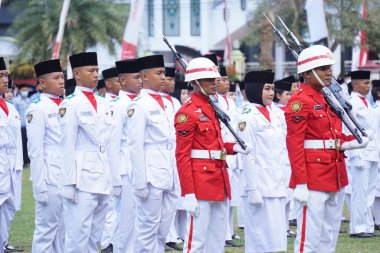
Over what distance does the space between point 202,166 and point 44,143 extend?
2159mm

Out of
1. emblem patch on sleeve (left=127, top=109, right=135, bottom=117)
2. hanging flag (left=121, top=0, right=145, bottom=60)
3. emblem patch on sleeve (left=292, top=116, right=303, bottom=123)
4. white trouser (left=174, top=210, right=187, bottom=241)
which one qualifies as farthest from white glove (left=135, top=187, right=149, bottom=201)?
hanging flag (left=121, top=0, right=145, bottom=60)

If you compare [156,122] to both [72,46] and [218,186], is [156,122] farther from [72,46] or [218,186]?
[72,46]

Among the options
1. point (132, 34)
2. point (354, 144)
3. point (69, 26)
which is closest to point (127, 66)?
point (354, 144)

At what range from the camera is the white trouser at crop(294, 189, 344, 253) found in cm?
1054

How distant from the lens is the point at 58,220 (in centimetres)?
1177

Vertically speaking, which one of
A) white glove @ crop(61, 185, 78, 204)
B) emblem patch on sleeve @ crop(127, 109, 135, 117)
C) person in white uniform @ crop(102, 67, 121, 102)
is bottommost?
white glove @ crop(61, 185, 78, 204)

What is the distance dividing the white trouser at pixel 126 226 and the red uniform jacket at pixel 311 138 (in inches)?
104

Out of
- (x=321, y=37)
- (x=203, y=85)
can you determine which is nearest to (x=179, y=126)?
(x=203, y=85)

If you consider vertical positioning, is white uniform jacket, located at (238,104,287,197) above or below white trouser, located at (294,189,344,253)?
above

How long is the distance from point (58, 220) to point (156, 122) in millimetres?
1547

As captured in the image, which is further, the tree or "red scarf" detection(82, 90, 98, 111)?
the tree

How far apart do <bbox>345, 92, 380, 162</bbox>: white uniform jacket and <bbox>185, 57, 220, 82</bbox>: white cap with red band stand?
5316 millimetres

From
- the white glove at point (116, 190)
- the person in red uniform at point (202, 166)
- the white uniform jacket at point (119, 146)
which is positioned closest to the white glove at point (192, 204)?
the person in red uniform at point (202, 166)

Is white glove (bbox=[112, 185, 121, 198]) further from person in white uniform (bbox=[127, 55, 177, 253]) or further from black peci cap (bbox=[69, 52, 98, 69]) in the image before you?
black peci cap (bbox=[69, 52, 98, 69])
